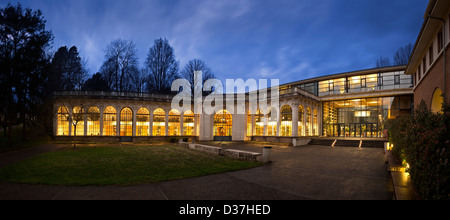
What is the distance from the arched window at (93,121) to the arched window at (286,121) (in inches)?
1073

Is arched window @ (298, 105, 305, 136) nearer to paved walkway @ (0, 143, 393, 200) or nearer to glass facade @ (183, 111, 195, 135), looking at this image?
glass facade @ (183, 111, 195, 135)

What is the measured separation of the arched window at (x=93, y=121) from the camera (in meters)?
31.4

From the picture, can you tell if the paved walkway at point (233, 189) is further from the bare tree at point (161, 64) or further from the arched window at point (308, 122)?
the bare tree at point (161, 64)

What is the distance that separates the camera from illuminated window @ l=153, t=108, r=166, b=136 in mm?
33906

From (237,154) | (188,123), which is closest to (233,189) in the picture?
(237,154)

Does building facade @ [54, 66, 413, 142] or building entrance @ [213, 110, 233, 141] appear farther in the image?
building entrance @ [213, 110, 233, 141]

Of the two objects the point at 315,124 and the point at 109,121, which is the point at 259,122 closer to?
the point at 315,124

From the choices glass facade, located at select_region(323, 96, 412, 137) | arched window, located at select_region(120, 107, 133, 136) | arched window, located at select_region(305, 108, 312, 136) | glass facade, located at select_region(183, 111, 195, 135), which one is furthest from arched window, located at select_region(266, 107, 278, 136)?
arched window, located at select_region(120, 107, 133, 136)

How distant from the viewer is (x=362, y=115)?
33.7 meters

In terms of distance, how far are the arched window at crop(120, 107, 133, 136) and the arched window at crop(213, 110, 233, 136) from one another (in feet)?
43.5

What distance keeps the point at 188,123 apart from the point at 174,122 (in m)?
2.33
